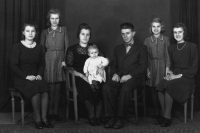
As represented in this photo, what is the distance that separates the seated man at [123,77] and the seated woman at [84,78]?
0.15m

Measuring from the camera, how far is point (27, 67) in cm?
422

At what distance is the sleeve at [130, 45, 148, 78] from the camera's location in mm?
4290

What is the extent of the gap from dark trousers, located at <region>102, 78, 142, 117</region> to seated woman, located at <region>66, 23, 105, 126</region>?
0.47 feet

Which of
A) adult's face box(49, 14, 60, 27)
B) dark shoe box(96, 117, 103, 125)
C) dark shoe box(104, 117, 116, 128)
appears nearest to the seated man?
dark shoe box(104, 117, 116, 128)

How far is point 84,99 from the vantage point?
13.7 ft

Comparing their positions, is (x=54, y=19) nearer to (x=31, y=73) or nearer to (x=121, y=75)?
(x=31, y=73)

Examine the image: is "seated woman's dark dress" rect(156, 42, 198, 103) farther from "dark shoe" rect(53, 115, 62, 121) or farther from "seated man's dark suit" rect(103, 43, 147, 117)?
"dark shoe" rect(53, 115, 62, 121)

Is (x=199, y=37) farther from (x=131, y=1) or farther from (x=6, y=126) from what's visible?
(x=6, y=126)

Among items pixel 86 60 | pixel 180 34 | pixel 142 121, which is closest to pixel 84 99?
pixel 86 60

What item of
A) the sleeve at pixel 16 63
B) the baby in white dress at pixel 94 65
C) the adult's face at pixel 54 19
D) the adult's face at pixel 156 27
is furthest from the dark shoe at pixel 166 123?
the adult's face at pixel 54 19

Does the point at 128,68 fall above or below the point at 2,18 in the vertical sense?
below

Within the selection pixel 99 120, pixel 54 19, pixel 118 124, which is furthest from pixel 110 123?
pixel 54 19

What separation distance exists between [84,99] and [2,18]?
213cm

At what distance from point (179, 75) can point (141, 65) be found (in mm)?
539
